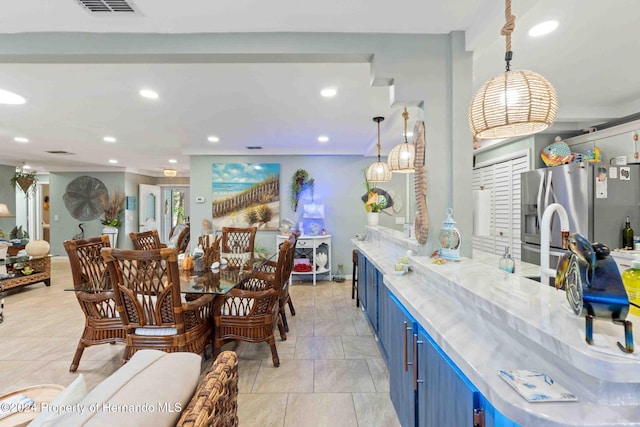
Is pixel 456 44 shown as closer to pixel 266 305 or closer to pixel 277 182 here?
pixel 266 305

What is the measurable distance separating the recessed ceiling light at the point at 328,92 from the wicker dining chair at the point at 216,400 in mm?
2555

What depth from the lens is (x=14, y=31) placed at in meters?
1.94

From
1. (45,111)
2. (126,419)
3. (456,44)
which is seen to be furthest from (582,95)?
(45,111)

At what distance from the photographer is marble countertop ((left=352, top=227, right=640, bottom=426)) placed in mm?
689

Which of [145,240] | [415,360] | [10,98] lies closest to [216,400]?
[415,360]

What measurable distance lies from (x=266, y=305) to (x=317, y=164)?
3784 millimetres

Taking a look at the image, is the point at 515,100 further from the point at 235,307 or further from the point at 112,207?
the point at 112,207

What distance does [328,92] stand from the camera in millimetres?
2939

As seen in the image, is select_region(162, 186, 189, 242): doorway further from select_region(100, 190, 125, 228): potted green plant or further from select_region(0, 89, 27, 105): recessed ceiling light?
select_region(0, 89, 27, 105): recessed ceiling light

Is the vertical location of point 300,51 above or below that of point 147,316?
above

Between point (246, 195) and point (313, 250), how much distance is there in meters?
1.69

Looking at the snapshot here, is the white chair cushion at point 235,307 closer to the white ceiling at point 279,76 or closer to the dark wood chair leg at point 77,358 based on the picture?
the dark wood chair leg at point 77,358

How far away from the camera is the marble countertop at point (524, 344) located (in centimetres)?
69

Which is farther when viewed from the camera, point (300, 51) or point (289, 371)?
point (289, 371)
